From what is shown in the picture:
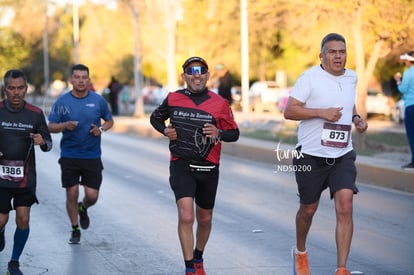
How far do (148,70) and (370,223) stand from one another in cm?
3516

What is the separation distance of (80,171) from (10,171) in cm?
194

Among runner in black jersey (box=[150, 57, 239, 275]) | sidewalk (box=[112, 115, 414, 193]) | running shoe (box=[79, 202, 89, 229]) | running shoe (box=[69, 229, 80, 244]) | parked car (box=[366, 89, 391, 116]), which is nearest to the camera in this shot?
runner in black jersey (box=[150, 57, 239, 275])

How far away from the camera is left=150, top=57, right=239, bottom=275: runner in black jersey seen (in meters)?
7.38

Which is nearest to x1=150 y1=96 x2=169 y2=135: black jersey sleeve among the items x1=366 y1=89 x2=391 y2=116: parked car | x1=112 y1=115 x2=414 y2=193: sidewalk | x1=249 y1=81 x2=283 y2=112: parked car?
x1=112 y1=115 x2=414 y2=193: sidewalk

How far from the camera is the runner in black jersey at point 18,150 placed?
311 inches

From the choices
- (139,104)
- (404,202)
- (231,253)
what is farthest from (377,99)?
(231,253)

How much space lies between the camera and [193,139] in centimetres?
744

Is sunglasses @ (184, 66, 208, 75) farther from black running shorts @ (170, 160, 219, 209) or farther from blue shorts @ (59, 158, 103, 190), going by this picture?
blue shorts @ (59, 158, 103, 190)

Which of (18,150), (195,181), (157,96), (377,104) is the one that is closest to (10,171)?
(18,150)

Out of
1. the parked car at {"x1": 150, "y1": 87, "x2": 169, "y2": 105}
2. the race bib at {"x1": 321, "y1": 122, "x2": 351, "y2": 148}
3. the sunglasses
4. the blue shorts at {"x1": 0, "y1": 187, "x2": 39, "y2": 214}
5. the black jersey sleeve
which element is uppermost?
the sunglasses

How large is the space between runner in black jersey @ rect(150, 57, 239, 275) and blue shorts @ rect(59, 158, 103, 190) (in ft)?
7.64

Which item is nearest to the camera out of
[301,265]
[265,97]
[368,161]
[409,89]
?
[301,265]

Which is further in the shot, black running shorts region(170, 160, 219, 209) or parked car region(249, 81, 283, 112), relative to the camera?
parked car region(249, 81, 283, 112)

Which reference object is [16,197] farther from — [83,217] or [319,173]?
[319,173]
